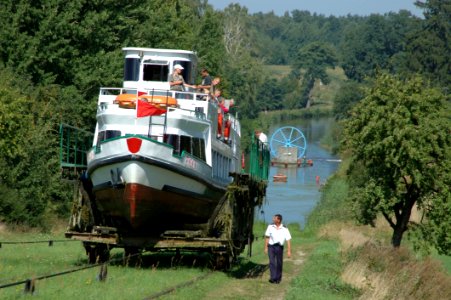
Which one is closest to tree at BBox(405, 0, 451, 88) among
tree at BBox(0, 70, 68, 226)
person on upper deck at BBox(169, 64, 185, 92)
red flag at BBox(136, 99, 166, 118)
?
tree at BBox(0, 70, 68, 226)

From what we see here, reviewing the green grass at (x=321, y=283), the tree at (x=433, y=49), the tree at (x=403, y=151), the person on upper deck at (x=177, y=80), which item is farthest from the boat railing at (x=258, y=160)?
the tree at (x=433, y=49)

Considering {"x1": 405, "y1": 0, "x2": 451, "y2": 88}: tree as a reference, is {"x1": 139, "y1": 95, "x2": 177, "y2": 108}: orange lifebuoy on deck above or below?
below

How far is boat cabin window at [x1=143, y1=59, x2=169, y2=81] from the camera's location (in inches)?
1137

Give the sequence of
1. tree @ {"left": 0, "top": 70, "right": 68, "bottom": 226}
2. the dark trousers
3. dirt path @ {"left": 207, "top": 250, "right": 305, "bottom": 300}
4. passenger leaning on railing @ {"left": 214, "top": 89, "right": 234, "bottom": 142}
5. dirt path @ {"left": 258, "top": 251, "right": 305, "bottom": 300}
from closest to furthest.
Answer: dirt path @ {"left": 207, "top": 250, "right": 305, "bottom": 300}, dirt path @ {"left": 258, "top": 251, "right": 305, "bottom": 300}, the dark trousers, passenger leaning on railing @ {"left": 214, "top": 89, "right": 234, "bottom": 142}, tree @ {"left": 0, "top": 70, "right": 68, "bottom": 226}

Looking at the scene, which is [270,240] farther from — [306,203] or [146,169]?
[306,203]

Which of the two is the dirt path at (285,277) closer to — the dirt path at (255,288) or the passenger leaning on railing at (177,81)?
the dirt path at (255,288)

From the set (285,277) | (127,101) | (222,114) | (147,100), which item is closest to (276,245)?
(285,277)

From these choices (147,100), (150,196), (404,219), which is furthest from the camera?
(404,219)

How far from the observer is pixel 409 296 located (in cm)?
2316

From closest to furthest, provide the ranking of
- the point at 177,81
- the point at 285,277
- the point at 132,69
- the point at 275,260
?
the point at 275,260 < the point at 285,277 < the point at 177,81 < the point at 132,69

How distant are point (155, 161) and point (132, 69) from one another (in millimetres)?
6190

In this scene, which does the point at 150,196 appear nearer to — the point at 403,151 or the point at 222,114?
the point at 222,114

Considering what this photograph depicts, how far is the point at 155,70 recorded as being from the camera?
29.0 meters

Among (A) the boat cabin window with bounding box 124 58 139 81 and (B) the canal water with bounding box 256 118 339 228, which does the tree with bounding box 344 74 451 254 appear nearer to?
(B) the canal water with bounding box 256 118 339 228
